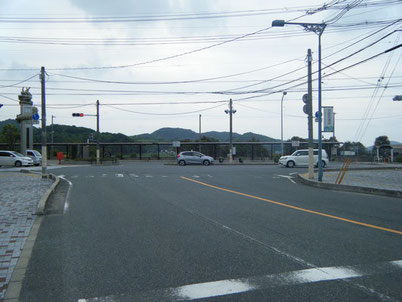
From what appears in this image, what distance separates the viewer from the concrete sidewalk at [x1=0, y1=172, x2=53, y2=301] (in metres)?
5.13

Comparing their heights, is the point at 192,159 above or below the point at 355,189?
above

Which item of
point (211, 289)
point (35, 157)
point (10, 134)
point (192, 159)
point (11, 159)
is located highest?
point (10, 134)

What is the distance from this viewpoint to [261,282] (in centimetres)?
436

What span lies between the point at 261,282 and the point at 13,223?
19.8 ft

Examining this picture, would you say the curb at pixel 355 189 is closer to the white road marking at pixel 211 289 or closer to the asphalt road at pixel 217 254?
the asphalt road at pixel 217 254

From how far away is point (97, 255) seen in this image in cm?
555

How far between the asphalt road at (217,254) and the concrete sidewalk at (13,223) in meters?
0.31

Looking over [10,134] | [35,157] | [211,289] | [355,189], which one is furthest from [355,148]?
[211,289]

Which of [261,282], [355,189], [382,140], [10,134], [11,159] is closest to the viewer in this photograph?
[261,282]

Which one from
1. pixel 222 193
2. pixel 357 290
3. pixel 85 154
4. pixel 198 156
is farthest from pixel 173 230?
pixel 85 154

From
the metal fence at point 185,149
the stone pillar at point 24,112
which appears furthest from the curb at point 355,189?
the metal fence at point 185,149

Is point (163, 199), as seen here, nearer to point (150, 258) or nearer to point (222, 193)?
point (222, 193)

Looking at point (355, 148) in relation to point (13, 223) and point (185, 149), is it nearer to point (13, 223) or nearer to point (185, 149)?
point (185, 149)

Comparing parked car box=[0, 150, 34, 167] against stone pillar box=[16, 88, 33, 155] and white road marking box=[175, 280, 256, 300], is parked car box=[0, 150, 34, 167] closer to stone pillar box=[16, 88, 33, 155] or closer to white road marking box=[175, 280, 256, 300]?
stone pillar box=[16, 88, 33, 155]
